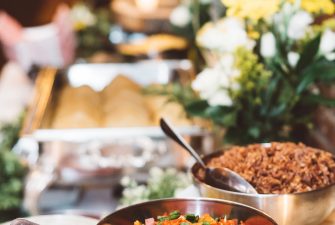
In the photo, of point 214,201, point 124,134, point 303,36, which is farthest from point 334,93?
point 124,134

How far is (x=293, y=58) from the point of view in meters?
1.76

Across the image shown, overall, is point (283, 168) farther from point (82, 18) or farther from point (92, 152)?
point (82, 18)

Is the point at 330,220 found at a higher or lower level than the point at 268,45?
lower

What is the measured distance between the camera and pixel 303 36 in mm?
1854

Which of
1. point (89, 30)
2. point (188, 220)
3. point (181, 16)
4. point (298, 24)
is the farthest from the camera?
point (89, 30)

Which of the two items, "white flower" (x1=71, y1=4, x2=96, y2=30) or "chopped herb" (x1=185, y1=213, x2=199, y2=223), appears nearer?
"chopped herb" (x1=185, y1=213, x2=199, y2=223)

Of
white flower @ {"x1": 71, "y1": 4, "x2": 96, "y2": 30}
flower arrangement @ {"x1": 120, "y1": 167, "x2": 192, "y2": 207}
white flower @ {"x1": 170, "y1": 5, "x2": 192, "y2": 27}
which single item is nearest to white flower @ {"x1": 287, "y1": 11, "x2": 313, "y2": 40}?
flower arrangement @ {"x1": 120, "y1": 167, "x2": 192, "y2": 207}

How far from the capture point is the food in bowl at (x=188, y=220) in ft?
3.80

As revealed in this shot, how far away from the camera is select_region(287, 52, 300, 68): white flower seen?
1756mm

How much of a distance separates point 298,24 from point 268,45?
0.11m

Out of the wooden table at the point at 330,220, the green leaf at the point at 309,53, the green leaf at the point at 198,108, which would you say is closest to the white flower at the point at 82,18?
the green leaf at the point at 198,108

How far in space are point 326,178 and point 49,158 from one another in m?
1.83

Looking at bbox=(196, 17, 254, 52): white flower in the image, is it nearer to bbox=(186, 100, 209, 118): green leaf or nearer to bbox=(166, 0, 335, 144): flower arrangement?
bbox=(166, 0, 335, 144): flower arrangement

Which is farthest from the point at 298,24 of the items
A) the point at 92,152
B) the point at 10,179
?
the point at 10,179
